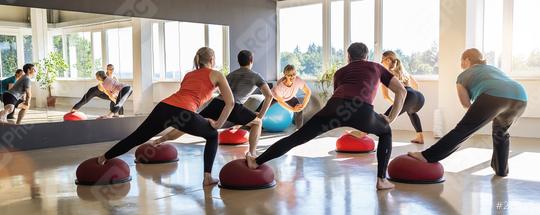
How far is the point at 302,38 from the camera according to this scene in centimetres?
1060

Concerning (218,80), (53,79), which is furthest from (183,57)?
(218,80)

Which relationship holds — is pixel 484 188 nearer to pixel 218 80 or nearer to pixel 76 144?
pixel 218 80

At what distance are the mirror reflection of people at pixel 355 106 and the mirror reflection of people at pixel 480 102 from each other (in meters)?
0.59

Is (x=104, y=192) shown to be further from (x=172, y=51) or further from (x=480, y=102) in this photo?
(x=172, y=51)

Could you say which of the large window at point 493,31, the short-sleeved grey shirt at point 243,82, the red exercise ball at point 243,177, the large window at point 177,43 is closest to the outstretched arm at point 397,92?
the red exercise ball at point 243,177

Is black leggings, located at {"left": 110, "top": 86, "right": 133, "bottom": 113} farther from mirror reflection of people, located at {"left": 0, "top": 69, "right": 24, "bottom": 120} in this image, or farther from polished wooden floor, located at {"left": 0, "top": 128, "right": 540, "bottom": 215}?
polished wooden floor, located at {"left": 0, "top": 128, "right": 540, "bottom": 215}

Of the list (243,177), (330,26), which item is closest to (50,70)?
(243,177)

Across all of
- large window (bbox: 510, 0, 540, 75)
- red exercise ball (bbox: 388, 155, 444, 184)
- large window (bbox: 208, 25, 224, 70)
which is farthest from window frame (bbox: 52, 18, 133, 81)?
large window (bbox: 510, 0, 540, 75)

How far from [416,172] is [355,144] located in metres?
1.83

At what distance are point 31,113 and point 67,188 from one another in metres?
2.93

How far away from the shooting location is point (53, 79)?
713cm

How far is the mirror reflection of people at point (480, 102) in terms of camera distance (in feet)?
13.8

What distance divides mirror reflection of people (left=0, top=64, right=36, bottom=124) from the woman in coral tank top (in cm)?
315

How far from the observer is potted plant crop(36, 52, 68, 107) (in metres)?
7.03
